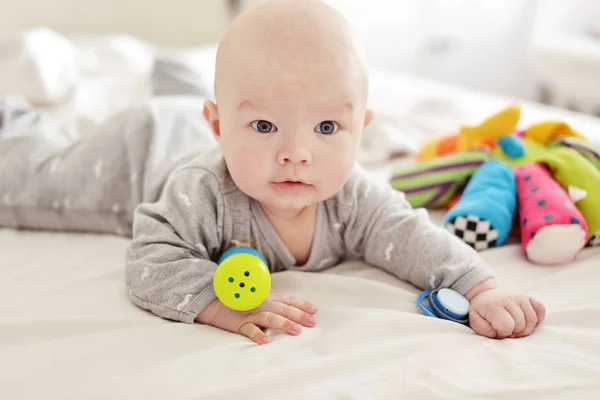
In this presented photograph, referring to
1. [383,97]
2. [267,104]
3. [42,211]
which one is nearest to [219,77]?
[267,104]

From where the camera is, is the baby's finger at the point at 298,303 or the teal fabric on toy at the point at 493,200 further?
the teal fabric on toy at the point at 493,200

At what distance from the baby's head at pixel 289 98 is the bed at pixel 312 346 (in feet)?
0.58

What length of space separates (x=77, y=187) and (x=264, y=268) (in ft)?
1.80

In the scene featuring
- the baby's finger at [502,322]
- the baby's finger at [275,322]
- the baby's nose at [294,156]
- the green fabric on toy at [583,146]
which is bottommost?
the baby's finger at [275,322]

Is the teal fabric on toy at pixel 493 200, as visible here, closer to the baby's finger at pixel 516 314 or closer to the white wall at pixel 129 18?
the baby's finger at pixel 516 314

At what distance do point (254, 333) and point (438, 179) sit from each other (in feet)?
1.81

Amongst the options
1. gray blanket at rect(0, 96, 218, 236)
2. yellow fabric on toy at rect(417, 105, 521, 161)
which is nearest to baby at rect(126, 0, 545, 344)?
gray blanket at rect(0, 96, 218, 236)

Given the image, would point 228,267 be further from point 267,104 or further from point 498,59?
point 498,59

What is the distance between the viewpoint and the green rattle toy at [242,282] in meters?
0.75

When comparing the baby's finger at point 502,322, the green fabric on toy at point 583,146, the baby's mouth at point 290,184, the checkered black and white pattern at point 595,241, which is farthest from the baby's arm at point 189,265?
the green fabric on toy at point 583,146

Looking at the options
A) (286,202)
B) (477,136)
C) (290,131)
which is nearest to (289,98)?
(290,131)

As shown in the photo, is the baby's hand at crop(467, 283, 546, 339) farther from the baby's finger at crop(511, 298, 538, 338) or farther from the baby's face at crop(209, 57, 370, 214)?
the baby's face at crop(209, 57, 370, 214)

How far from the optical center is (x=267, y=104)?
0.76 metres

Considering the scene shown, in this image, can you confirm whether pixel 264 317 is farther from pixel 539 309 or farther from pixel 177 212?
pixel 539 309
